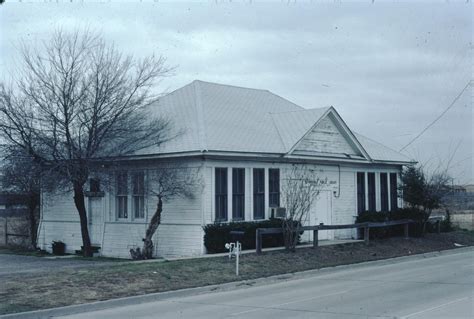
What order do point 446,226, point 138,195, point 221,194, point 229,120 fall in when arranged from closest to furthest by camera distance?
point 221,194, point 138,195, point 229,120, point 446,226

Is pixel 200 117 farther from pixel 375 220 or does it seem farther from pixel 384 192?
pixel 384 192

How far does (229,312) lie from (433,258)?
14.3 m

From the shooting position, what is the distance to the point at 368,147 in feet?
108

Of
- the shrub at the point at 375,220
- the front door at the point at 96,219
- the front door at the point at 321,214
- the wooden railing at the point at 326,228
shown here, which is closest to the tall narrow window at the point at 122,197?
the front door at the point at 96,219

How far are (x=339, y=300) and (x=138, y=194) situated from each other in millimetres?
13243

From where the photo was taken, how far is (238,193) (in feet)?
79.6

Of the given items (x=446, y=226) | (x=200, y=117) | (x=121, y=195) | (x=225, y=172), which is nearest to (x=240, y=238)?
(x=225, y=172)

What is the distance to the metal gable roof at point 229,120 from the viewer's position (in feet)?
77.7

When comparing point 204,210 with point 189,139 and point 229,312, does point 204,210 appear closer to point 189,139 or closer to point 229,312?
point 189,139

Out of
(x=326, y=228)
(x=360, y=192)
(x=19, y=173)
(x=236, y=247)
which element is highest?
(x=19, y=173)

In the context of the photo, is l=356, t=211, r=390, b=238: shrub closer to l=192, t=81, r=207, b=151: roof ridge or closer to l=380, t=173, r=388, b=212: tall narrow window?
l=380, t=173, r=388, b=212: tall narrow window

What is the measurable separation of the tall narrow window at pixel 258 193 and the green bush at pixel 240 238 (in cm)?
63

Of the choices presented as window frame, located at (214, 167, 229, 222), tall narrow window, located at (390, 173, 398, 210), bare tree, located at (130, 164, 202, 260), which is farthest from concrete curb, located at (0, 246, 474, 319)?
tall narrow window, located at (390, 173, 398, 210)

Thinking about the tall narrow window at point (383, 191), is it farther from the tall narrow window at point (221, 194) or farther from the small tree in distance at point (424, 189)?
the tall narrow window at point (221, 194)
